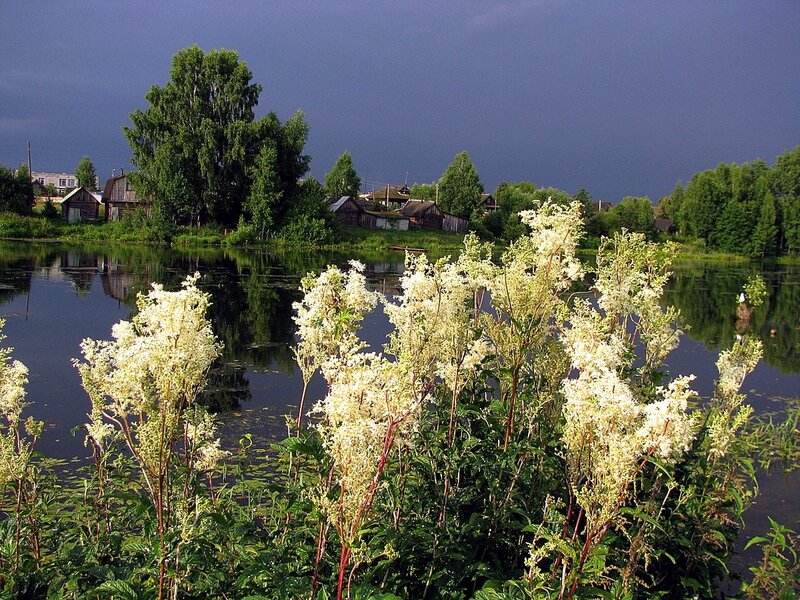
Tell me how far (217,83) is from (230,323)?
41.1 meters

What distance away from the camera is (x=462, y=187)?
83.6 meters

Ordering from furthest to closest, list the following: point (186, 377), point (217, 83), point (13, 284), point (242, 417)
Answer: point (217, 83)
point (13, 284)
point (242, 417)
point (186, 377)

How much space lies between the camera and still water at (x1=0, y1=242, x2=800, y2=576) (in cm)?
959

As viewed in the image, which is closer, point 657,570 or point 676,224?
point 657,570

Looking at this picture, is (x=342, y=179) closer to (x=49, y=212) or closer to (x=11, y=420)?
(x=49, y=212)

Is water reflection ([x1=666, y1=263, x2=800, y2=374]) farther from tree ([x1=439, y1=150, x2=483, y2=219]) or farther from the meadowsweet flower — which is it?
tree ([x1=439, y1=150, x2=483, y2=219])

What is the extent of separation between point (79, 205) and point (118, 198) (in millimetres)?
6905

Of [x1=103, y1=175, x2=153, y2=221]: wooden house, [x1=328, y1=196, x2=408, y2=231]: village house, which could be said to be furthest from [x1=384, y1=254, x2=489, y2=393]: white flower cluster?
[x1=328, y1=196, x2=408, y2=231]: village house

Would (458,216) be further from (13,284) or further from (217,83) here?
(13,284)

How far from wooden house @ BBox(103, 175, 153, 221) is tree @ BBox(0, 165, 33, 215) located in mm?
8456

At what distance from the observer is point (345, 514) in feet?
9.86

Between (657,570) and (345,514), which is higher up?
(345,514)

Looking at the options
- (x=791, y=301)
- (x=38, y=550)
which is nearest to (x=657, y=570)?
(x=38, y=550)

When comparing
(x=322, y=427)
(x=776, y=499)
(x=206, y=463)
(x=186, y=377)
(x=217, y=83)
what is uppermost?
(x=217, y=83)
